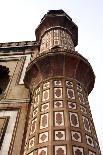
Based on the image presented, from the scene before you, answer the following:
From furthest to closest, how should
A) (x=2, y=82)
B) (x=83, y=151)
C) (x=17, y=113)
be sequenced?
(x=2, y=82)
(x=17, y=113)
(x=83, y=151)

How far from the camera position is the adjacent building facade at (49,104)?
5441 millimetres

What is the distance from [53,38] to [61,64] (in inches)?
91.8

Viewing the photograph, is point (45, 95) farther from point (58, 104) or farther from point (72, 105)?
point (72, 105)

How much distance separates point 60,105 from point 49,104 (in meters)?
0.23

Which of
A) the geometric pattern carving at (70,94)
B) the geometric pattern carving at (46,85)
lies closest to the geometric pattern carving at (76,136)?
the geometric pattern carving at (70,94)

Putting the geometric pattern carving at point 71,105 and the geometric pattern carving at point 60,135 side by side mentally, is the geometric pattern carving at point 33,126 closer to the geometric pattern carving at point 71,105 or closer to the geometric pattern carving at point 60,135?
the geometric pattern carving at point 60,135

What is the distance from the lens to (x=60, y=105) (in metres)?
6.21

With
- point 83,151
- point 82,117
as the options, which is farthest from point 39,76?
point 83,151

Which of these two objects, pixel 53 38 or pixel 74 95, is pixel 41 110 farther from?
pixel 53 38

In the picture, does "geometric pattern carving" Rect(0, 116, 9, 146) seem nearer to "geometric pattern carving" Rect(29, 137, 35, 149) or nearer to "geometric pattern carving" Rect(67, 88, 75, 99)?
"geometric pattern carving" Rect(29, 137, 35, 149)

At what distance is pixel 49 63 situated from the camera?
24.4 feet

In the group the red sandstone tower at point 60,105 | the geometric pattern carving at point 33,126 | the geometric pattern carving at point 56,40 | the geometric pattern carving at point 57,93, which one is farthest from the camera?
the geometric pattern carving at point 56,40

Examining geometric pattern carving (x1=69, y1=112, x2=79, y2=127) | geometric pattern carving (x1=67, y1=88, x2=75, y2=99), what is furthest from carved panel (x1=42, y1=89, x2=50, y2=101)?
geometric pattern carving (x1=69, y1=112, x2=79, y2=127)

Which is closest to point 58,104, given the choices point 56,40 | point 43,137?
point 43,137
